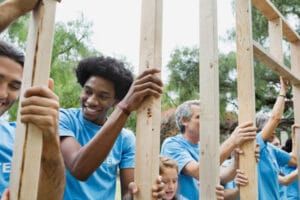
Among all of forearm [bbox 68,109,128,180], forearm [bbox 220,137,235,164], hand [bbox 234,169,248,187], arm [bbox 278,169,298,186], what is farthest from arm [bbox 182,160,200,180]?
arm [bbox 278,169,298,186]

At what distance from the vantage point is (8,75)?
1.19 meters

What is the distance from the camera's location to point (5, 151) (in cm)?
129

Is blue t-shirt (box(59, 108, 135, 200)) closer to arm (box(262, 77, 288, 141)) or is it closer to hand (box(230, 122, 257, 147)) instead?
hand (box(230, 122, 257, 147))

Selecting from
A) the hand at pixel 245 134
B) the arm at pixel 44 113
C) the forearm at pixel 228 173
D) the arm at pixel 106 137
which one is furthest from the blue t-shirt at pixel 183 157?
the arm at pixel 44 113

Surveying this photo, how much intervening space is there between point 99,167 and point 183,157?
2.20 ft

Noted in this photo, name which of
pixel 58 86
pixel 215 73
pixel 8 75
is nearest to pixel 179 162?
pixel 215 73

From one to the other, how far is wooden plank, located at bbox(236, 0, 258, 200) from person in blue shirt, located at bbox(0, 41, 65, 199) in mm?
951

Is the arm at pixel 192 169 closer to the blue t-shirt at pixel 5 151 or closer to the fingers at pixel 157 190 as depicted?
the fingers at pixel 157 190

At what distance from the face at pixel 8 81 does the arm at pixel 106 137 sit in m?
0.29

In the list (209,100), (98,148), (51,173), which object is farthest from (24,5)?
(209,100)

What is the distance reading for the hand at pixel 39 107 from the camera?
2.43 feet

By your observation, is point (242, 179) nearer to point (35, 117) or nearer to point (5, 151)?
point (5, 151)

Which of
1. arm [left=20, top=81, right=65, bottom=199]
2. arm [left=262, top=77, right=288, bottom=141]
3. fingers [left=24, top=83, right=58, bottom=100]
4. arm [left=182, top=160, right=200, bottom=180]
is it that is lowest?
arm [left=20, top=81, right=65, bottom=199]

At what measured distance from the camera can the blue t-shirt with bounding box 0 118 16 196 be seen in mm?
1216
